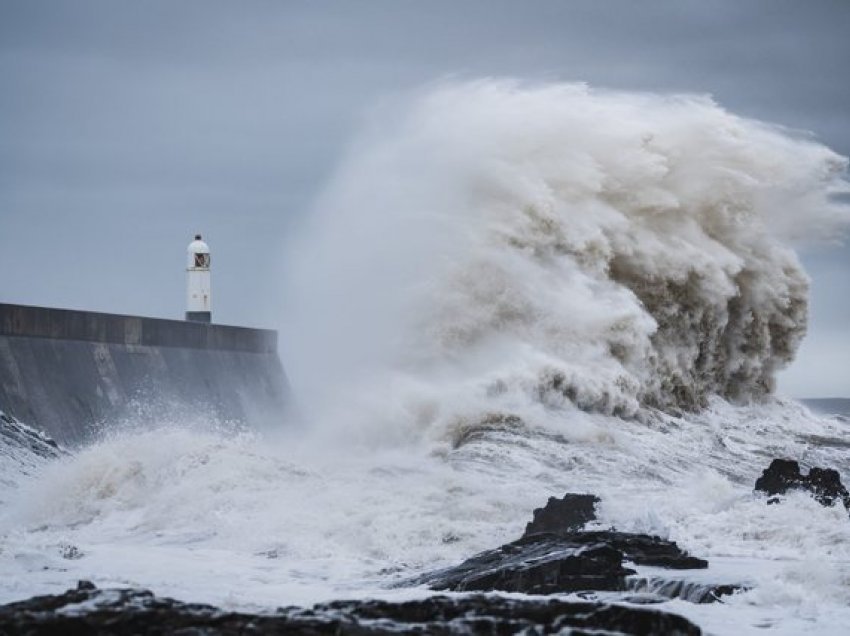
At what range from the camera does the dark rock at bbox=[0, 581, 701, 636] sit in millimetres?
6730

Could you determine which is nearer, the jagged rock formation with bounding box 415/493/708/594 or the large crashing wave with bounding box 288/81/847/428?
the jagged rock formation with bounding box 415/493/708/594

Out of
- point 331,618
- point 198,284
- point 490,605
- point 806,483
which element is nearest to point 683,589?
point 490,605

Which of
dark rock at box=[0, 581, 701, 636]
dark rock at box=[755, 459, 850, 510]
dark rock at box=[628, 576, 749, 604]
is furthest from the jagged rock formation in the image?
dark rock at box=[755, 459, 850, 510]

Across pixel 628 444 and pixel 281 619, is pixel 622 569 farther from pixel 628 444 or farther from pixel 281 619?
pixel 628 444

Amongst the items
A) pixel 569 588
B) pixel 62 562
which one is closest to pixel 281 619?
pixel 569 588

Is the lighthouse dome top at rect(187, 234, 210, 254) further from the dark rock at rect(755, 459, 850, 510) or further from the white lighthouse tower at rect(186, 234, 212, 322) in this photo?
the dark rock at rect(755, 459, 850, 510)

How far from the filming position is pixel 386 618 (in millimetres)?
7129

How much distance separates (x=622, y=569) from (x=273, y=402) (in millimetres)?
10511

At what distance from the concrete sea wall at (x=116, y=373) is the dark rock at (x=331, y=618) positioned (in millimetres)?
6786

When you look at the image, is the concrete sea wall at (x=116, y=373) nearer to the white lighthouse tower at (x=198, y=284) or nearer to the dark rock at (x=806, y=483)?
the white lighthouse tower at (x=198, y=284)

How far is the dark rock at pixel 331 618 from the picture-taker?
6730mm

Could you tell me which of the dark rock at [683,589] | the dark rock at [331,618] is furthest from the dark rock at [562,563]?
the dark rock at [331,618]

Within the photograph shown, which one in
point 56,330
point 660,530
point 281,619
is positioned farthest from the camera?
point 56,330

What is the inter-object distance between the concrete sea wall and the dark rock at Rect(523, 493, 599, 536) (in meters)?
5.17
